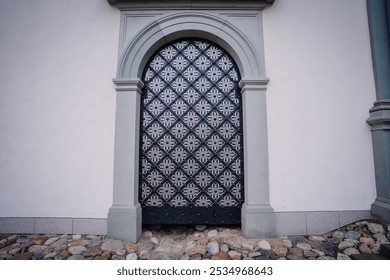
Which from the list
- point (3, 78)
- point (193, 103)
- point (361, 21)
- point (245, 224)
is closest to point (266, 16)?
point (361, 21)

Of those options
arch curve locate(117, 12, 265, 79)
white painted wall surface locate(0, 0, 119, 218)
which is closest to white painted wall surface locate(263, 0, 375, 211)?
arch curve locate(117, 12, 265, 79)

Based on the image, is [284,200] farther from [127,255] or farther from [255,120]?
A: [127,255]

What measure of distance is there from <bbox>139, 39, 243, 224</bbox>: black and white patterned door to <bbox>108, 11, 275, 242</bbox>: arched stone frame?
0.57 ft

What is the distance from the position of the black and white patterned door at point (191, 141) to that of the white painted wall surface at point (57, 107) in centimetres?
65

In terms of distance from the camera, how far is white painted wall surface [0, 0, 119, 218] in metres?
3.18

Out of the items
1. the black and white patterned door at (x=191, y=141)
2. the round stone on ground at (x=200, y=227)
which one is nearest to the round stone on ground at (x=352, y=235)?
the black and white patterned door at (x=191, y=141)

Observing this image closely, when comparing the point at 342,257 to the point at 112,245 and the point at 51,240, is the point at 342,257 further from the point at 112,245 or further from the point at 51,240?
the point at 51,240

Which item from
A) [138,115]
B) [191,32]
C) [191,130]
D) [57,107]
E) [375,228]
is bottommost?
[375,228]

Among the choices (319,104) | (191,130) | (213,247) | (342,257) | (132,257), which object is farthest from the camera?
(191,130)

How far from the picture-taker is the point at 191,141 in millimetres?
3404

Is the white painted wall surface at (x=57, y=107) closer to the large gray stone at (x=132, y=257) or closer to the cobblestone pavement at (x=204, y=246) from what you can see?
the cobblestone pavement at (x=204, y=246)

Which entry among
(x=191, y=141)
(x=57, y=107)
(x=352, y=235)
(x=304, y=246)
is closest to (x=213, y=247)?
(x=304, y=246)

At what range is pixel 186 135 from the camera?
134 inches

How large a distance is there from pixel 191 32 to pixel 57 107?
2548 mm
